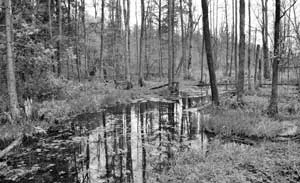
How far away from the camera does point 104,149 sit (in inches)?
241

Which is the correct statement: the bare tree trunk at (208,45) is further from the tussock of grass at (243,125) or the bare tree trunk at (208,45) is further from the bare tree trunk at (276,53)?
the bare tree trunk at (276,53)

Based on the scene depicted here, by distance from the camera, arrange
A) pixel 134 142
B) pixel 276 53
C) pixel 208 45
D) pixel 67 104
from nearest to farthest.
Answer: pixel 134 142 → pixel 276 53 → pixel 208 45 → pixel 67 104

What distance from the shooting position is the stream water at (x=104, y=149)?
4684mm

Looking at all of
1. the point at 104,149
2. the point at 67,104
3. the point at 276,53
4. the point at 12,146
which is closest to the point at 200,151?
the point at 104,149

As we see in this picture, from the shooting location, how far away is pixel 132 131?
25.9 ft

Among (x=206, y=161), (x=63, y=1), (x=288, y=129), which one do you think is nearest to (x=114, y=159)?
(x=206, y=161)

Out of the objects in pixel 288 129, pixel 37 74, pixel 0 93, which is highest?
pixel 37 74

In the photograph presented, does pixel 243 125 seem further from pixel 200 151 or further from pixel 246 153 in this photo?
pixel 200 151

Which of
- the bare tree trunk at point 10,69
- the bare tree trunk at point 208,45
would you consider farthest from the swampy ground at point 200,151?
the bare tree trunk at point 208,45

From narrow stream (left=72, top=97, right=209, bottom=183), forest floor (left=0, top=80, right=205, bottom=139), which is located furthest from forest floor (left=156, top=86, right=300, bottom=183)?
forest floor (left=0, top=80, right=205, bottom=139)

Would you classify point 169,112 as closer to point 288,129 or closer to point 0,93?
point 288,129

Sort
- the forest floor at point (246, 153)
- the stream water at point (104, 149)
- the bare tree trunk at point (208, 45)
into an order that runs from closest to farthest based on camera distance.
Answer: the forest floor at point (246, 153) < the stream water at point (104, 149) < the bare tree trunk at point (208, 45)

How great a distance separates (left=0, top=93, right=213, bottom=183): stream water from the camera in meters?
4.68

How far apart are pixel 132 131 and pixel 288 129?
530 cm
